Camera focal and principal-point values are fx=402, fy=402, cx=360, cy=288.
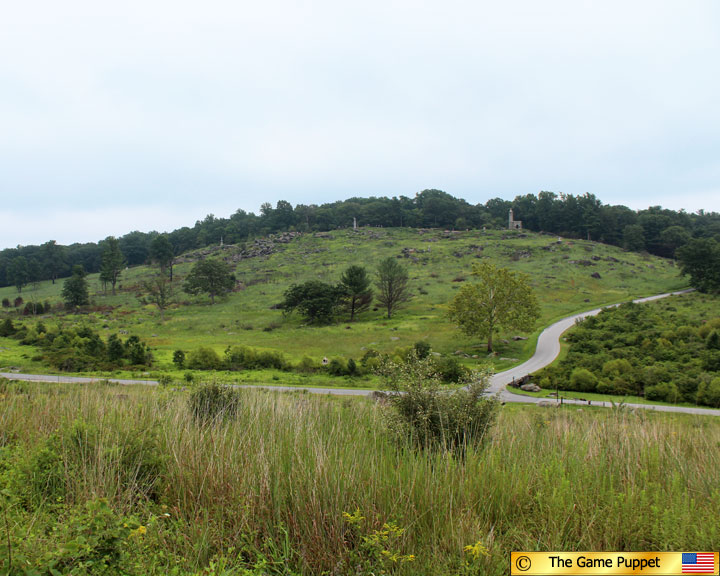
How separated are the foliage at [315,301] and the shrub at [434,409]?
48347 millimetres

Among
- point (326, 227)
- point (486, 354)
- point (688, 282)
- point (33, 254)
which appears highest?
point (326, 227)

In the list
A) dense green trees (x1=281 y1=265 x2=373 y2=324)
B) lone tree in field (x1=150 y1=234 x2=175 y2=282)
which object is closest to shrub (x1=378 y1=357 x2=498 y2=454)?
dense green trees (x1=281 y1=265 x2=373 y2=324)

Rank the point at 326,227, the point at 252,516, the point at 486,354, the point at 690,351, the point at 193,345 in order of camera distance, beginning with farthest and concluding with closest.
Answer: the point at 326,227, the point at 193,345, the point at 486,354, the point at 690,351, the point at 252,516

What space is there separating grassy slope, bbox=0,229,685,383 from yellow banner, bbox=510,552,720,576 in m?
25.5

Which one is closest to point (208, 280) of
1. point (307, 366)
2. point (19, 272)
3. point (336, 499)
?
point (307, 366)

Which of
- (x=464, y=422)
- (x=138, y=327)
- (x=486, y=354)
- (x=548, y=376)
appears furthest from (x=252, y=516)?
(x=138, y=327)

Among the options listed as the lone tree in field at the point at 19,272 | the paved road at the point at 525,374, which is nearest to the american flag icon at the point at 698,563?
the paved road at the point at 525,374

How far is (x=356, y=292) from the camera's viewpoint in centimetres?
5891

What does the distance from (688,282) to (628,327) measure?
1740 inches

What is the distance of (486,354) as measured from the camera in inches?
1559

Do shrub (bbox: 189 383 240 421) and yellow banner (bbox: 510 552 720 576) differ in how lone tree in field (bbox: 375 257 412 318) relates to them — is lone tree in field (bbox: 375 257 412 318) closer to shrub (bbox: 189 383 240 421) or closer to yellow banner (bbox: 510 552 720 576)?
shrub (bbox: 189 383 240 421)

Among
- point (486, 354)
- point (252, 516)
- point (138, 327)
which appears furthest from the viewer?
point (138, 327)

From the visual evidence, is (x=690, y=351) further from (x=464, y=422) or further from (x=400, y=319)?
(x=464, y=422)

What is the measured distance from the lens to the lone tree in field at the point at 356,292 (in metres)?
58.8
